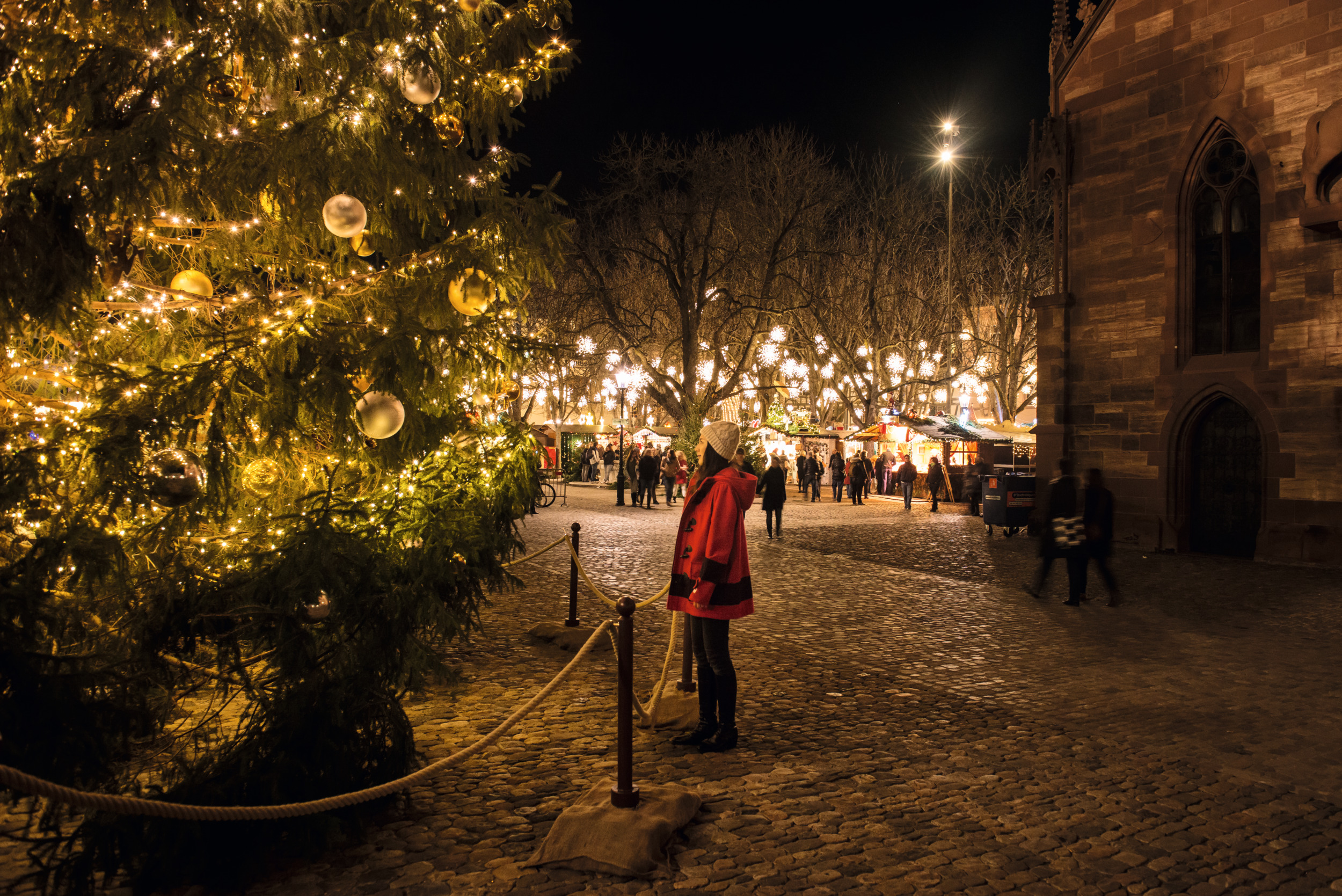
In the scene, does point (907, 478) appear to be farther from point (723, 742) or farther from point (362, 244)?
point (362, 244)

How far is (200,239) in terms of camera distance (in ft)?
17.3

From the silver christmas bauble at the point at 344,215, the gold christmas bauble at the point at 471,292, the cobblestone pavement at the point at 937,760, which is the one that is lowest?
the cobblestone pavement at the point at 937,760

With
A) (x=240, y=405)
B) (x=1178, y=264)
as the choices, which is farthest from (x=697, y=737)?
(x=1178, y=264)

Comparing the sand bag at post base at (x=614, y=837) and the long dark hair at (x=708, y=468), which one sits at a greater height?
the long dark hair at (x=708, y=468)

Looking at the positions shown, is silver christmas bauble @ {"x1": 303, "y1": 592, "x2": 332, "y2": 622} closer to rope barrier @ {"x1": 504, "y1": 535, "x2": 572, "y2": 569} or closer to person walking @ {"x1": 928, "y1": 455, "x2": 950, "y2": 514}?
rope barrier @ {"x1": 504, "y1": 535, "x2": 572, "y2": 569}

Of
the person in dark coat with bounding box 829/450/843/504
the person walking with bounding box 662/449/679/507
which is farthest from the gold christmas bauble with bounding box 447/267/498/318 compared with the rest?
the person in dark coat with bounding box 829/450/843/504

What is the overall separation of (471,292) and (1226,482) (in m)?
15.0

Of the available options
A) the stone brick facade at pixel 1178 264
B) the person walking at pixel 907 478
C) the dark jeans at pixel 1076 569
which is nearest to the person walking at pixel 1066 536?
the dark jeans at pixel 1076 569

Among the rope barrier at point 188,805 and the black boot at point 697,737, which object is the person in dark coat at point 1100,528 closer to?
the black boot at point 697,737

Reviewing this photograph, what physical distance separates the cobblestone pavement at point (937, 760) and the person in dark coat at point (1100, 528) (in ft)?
1.76

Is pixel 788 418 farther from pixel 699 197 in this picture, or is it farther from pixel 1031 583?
pixel 1031 583

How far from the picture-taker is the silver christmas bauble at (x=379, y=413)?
4.24m

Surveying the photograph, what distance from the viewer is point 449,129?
5.15 m

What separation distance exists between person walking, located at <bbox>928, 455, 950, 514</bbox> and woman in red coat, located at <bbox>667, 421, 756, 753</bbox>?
21.2 meters
